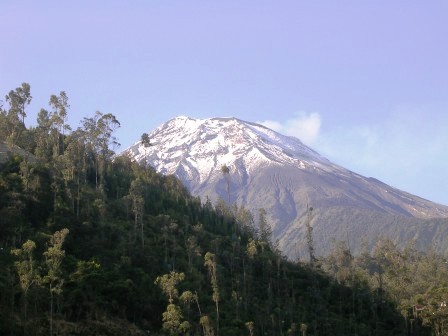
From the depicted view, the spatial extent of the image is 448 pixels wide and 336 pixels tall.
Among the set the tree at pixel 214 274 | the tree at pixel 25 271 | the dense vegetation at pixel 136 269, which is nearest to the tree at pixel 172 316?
the dense vegetation at pixel 136 269

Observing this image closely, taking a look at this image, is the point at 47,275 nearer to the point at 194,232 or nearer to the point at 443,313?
the point at 194,232

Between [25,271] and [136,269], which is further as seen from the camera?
[136,269]

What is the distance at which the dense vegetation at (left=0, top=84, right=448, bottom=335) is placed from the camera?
43125 mm

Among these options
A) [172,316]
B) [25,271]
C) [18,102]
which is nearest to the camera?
[25,271]

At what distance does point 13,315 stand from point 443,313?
3684cm

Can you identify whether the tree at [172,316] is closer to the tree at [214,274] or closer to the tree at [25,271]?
the tree at [214,274]

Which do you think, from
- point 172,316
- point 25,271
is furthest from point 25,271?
point 172,316

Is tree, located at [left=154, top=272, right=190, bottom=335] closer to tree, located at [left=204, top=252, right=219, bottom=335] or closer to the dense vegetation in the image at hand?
the dense vegetation

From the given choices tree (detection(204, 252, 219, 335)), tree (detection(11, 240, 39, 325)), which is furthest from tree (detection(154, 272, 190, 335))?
tree (detection(11, 240, 39, 325))

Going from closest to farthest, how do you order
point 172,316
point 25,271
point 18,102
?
point 25,271 < point 172,316 < point 18,102

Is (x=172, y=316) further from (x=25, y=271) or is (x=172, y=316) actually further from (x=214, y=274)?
(x=214, y=274)

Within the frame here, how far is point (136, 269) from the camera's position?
5231 cm

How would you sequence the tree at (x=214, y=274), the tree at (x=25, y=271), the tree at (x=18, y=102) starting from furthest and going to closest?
1. the tree at (x=18, y=102)
2. the tree at (x=214, y=274)
3. the tree at (x=25, y=271)

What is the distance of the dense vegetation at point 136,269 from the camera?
43125mm
